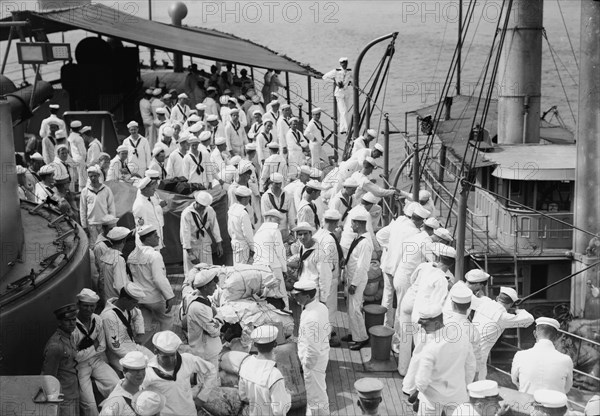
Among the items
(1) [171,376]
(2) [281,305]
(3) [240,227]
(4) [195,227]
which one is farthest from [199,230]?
(1) [171,376]

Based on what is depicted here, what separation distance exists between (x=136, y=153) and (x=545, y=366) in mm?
9846

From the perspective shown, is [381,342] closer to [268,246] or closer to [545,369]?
[268,246]

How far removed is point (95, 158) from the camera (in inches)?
627

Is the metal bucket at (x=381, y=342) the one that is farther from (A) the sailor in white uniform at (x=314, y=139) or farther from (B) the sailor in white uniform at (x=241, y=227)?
(A) the sailor in white uniform at (x=314, y=139)

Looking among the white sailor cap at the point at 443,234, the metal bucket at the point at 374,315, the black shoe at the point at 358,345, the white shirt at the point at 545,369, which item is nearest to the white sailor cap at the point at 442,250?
the white sailor cap at the point at 443,234

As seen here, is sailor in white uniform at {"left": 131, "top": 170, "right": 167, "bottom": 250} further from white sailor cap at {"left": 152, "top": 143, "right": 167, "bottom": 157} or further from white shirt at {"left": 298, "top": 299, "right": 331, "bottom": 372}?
white shirt at {"left": 298, "top": 299, "right": 331, "bottom": 372}

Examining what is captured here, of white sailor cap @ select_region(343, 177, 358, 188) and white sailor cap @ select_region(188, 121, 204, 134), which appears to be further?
white sailor cap @ select_region(188, 121, 204, 134)

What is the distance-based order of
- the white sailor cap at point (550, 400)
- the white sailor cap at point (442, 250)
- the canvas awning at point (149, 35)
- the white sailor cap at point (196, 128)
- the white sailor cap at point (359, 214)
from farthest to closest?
the canvas awning at point (149, 35), the white sailor cap at point (196, 128), the white sailor cap at point (359, 214), the white sailor cap at point (442, 250), the white sailor cap at point (550, 400)

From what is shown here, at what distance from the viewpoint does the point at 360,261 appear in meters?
10.3

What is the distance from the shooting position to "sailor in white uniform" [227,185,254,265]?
11.5 meters

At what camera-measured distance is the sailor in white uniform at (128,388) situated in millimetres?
6695

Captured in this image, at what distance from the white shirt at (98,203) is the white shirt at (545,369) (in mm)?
6763

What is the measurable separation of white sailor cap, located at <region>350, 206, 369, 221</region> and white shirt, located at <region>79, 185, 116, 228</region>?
3.74m

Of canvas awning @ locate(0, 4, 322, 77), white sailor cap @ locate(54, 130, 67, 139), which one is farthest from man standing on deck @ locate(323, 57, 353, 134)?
white sailor cap @ locate(54, 130, 67, 139)
